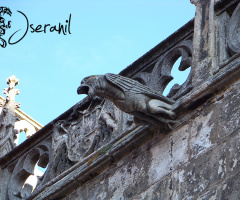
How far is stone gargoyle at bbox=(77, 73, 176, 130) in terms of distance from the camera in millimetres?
8195

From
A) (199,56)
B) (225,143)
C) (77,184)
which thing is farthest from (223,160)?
(77,184)

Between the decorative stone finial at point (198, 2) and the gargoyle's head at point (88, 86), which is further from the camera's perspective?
the decorative stone finial at point (198, 2)

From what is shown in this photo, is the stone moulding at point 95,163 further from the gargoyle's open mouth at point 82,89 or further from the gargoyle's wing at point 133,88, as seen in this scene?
the gargoyle's open mouth at point 82,89

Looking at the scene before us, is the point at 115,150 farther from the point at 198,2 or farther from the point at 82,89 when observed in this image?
the point at 198,2

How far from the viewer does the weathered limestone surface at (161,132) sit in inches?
301

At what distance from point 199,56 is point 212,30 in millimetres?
284

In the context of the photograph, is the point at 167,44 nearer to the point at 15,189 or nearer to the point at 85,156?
the point at 85,156

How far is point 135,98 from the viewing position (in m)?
8.21

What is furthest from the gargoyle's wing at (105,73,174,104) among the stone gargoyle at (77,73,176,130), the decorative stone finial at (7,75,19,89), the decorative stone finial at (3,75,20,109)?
the decorative stone finial at (7,75,19,89)

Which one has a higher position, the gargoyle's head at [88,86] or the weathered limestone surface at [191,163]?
the gargoyle's head at [88,86]

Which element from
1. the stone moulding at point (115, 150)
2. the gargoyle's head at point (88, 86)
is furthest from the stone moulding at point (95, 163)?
the gargoyle's head at point (88, 86)

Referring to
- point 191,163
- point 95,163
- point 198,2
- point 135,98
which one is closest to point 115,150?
point 95,163

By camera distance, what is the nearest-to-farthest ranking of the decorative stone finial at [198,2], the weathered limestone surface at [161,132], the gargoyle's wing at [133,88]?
the weathered limestone surface at [161,132] < the gargoyle's wing at [133,88] < the decorative stone finial at [198,2]

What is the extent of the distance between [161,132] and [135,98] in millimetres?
402
